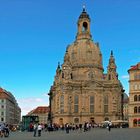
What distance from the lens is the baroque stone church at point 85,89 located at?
459 ft

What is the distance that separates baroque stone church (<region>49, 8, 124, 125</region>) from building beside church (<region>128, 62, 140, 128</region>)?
65.2 feet

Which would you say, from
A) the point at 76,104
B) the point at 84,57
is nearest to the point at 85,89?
the point at 76,104

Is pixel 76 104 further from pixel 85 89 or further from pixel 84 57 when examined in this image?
pixel 84 57

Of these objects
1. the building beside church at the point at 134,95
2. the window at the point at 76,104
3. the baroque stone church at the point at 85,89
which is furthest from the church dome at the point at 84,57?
the building beside church at the point at 134,95

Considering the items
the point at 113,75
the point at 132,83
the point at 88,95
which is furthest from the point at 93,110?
the point at 132,83

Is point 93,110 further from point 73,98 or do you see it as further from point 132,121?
point 132,121

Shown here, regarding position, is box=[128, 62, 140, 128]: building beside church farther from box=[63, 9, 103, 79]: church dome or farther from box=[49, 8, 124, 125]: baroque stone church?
box=[63, 9, 103, 79]: church dome

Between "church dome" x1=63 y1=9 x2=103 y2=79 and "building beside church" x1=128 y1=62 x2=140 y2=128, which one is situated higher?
"church dome" x1=63 y1=9 x2=103 y2=79

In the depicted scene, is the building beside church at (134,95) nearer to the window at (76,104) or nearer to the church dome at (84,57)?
the window at (76,104)

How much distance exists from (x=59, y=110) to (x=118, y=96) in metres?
19.8

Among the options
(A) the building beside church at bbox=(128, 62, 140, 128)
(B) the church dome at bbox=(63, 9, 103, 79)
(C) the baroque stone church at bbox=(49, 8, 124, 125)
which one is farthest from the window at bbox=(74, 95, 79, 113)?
(A) the building beside church at bbox=(128, 62, 140, 128)

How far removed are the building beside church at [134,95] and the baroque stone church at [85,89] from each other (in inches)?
783

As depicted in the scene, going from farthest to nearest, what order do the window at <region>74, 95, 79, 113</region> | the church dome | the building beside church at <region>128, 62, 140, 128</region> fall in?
the church dome → the window at <region>74, 95, 79, 113</region> → the building beside church at <region>128, 62, 140, 128</region>

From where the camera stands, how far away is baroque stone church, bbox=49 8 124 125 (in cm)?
14000
